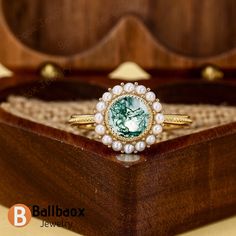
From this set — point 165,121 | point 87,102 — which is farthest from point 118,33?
point 165,121

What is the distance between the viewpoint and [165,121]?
792 millimetres

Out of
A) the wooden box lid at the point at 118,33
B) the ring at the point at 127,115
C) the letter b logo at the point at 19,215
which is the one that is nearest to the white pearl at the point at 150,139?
the ring at the point at 127,115

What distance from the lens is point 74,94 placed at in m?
1.07

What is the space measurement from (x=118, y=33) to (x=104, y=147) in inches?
13.2

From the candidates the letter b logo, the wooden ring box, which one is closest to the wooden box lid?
the wooden ring box

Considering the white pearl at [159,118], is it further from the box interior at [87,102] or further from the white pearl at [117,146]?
the box interior at [87,102]

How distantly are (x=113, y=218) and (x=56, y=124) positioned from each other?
25 cm

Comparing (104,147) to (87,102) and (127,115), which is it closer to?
(127,115)

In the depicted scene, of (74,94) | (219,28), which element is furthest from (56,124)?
(219,28)

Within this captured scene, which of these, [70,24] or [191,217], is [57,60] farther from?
[191,217]

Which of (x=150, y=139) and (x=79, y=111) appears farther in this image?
(x=79, y=111)

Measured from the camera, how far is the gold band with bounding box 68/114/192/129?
79 cm

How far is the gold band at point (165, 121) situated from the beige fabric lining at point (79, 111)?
0.18 m

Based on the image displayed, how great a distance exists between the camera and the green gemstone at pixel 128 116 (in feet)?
2.54
